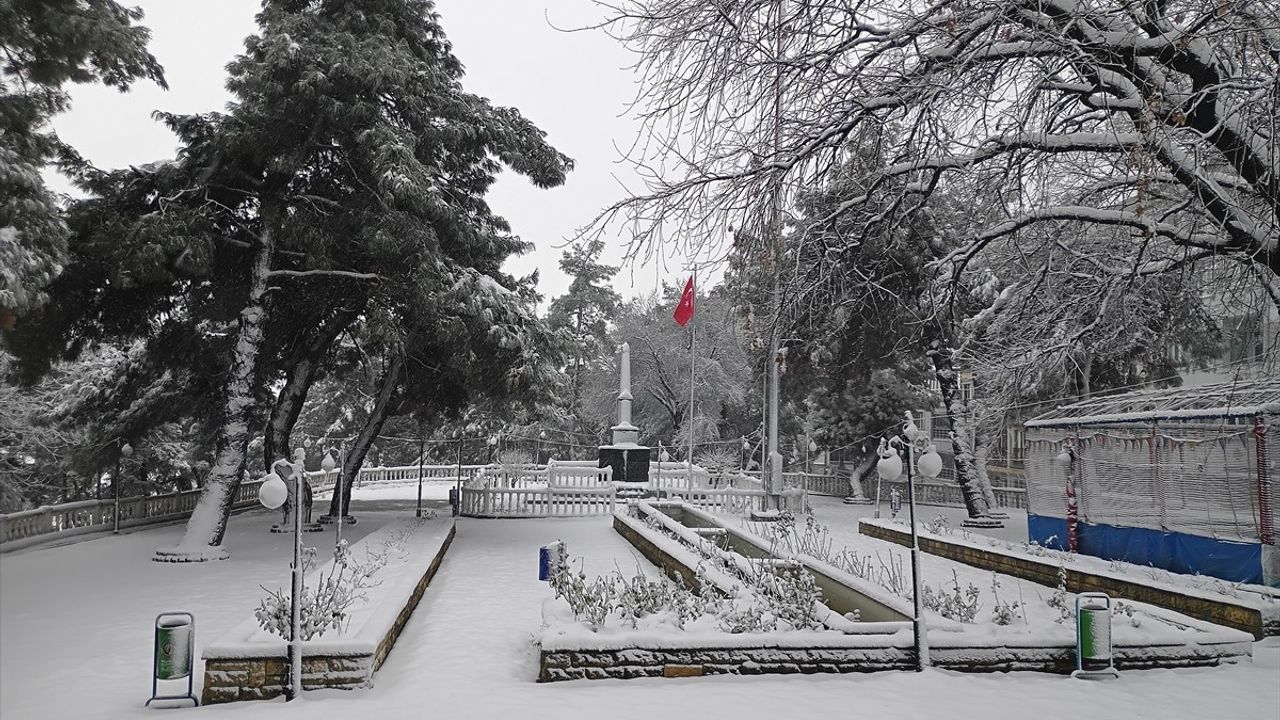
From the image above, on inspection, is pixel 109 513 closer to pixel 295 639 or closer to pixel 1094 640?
pixel 295 639

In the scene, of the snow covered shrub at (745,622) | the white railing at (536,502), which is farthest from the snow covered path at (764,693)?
the white railing at (536,502)

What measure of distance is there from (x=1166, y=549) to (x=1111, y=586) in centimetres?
226

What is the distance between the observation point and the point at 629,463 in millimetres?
24562

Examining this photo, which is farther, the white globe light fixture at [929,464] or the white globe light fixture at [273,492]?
the white globe light fixture at [929,464]

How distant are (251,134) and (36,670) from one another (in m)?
11.5

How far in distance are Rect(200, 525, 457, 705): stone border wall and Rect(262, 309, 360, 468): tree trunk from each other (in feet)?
36.2

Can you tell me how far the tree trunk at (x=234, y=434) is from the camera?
12906 millimetres

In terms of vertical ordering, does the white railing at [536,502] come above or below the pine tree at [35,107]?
below

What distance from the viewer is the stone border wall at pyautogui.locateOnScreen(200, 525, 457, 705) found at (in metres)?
5.79

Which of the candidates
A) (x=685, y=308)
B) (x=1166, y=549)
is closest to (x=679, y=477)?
(x=685, y=308)

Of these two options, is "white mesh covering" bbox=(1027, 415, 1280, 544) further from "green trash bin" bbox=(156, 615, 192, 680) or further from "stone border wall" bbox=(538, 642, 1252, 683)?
"green trash bin" bbox=(156, 615, 192, 680)

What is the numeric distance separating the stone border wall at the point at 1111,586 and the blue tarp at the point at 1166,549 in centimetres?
156

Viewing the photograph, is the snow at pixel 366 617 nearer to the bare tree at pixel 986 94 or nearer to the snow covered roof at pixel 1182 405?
the bare tree at pixel 986 94

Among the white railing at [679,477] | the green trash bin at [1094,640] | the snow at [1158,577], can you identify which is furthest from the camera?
the white railing at [679,477]
